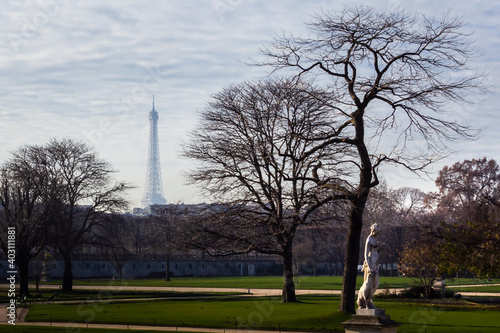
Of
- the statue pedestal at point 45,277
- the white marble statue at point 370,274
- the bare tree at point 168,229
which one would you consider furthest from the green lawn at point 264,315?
the statue pedestal at point 45,277

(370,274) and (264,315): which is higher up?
(370,274)

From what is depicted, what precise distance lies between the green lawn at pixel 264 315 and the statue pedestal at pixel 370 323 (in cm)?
648

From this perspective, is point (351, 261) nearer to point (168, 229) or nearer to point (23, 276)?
point (23, 276)

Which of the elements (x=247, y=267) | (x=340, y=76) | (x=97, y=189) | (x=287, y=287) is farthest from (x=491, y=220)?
(x=247, y=267)

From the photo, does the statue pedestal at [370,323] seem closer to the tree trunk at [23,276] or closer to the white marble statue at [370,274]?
the white marble statue at [370,274]

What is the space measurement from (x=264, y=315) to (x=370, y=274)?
11.8m

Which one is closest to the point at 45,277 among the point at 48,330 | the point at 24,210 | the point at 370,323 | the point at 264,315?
the point at 24,210

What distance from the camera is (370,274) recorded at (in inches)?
797

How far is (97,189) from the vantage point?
5694 cm

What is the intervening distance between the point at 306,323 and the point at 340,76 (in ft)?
36.2

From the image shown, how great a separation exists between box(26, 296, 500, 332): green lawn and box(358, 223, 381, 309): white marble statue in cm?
639

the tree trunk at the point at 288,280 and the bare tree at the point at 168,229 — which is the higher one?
the bare tree at the point at 168,229

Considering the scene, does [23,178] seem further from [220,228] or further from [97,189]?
[220,228]

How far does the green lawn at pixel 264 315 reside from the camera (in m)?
27.6
